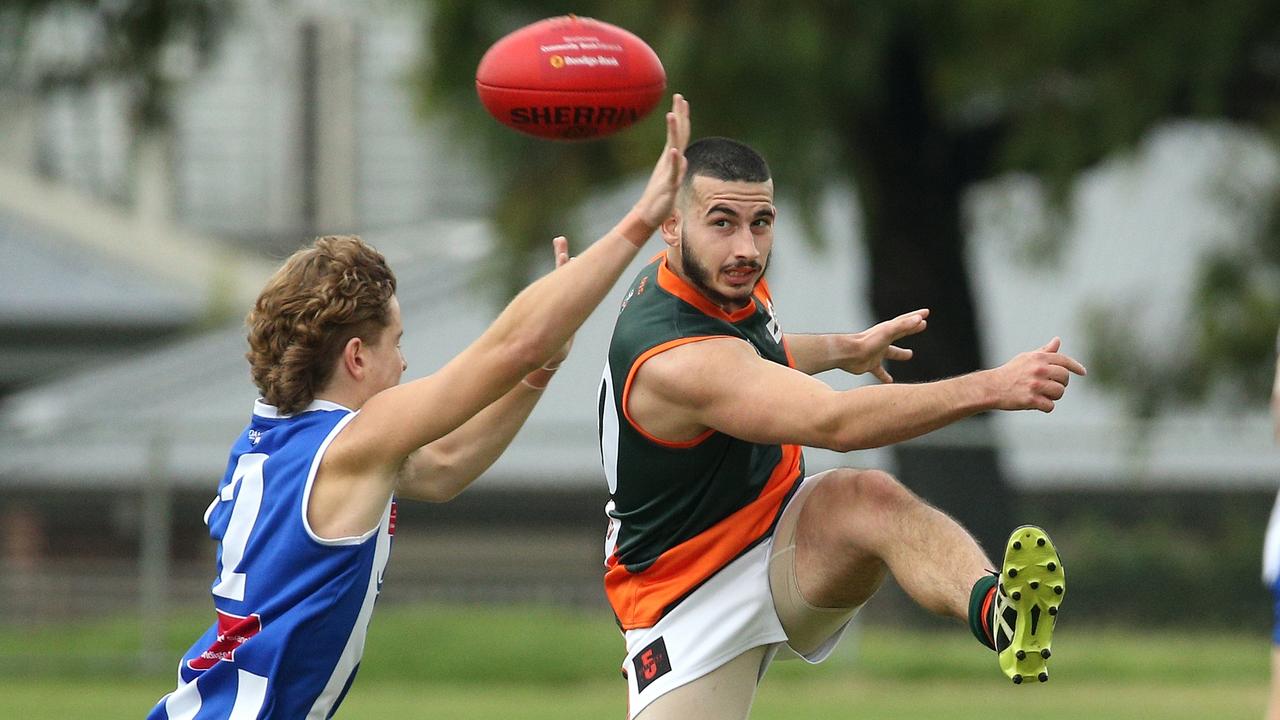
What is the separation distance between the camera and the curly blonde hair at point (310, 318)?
181 inches

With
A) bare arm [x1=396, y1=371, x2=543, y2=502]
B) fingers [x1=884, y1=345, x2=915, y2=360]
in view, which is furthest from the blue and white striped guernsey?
fingers [x1=884, y1=345, x2=915, y2=360]

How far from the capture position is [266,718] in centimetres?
456

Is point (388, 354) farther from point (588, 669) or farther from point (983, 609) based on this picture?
point (588, 669)

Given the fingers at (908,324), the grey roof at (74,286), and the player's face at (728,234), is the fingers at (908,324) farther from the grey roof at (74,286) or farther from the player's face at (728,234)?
the grey roof at (74,286)

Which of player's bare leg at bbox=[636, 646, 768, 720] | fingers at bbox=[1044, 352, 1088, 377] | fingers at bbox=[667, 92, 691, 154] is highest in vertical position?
fingers at bbox=[667, 92, 691, 154]

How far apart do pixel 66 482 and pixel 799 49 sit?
6413 mm

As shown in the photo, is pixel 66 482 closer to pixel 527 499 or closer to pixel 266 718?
pixel 527 499

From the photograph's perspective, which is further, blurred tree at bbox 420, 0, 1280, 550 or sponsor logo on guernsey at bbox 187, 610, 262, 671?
blurred tree at bbox 420, 0, 1280, 550

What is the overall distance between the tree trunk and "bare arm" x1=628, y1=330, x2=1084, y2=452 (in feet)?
32.5

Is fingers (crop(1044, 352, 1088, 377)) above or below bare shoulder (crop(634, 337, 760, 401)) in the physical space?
above

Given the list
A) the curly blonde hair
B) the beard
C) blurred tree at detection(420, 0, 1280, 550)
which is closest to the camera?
the curly blonde hair

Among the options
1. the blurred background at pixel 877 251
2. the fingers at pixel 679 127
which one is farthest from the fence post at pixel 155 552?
the fingers at pixel 679 127

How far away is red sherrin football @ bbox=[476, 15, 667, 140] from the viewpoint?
5.63 m

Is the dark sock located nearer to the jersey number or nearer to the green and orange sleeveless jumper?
the green and orange sleeveless jumper
